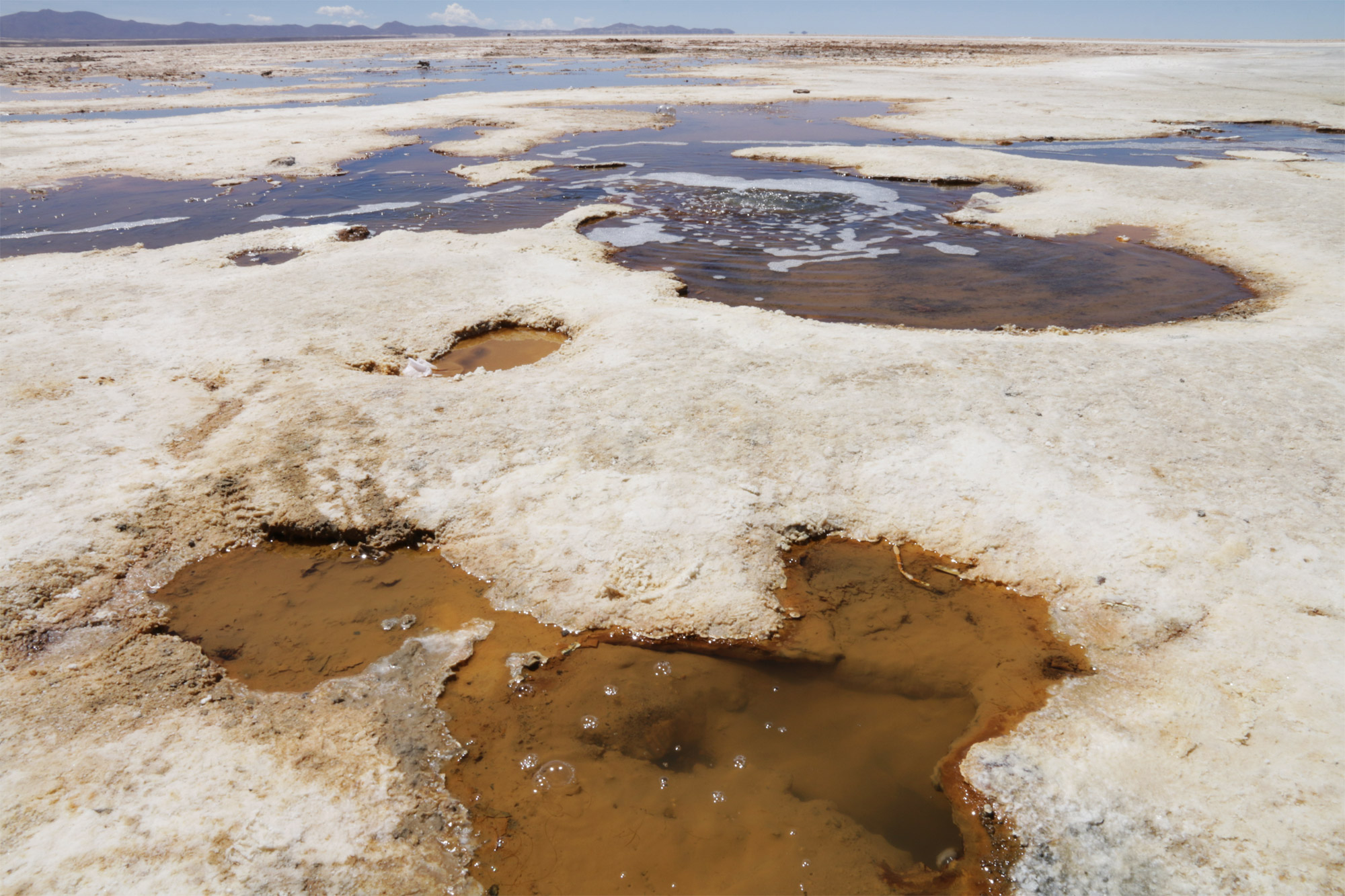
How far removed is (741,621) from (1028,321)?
6698 millimetres

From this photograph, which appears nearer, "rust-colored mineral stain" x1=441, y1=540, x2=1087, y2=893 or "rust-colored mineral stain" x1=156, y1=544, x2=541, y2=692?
"rust-colored mineral stain" x1=441, y1=540, x2=1087, y2=893

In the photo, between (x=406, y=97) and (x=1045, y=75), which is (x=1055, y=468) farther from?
(x=1045, y=75)

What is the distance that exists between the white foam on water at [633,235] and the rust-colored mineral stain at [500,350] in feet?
13.6

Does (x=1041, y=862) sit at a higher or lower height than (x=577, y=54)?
lower

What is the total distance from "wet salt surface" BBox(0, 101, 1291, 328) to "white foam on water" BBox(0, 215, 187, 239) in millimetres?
55

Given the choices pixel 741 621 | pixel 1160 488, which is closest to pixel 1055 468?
pixel 1160 488

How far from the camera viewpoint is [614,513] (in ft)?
16.1

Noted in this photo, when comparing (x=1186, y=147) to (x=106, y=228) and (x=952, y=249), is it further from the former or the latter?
(x=106, y=228)

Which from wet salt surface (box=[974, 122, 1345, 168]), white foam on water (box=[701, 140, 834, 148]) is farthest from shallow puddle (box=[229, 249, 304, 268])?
wet salt surface (box=[974, 122, 1345, 168])

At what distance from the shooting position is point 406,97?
118 feet

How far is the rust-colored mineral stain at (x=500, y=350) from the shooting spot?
741cm

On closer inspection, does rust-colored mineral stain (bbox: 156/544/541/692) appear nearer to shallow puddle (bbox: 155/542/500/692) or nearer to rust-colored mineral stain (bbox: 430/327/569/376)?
shallow puddle (bbox: 155/542/500/692)

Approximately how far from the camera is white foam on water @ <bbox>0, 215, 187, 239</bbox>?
12.5 metres

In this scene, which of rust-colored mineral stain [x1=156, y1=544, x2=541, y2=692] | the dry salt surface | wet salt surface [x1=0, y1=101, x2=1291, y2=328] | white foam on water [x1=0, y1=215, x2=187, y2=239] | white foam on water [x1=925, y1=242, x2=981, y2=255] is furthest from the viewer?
white foam on water [x1=0, y1=215, x2=187, y2=239]
